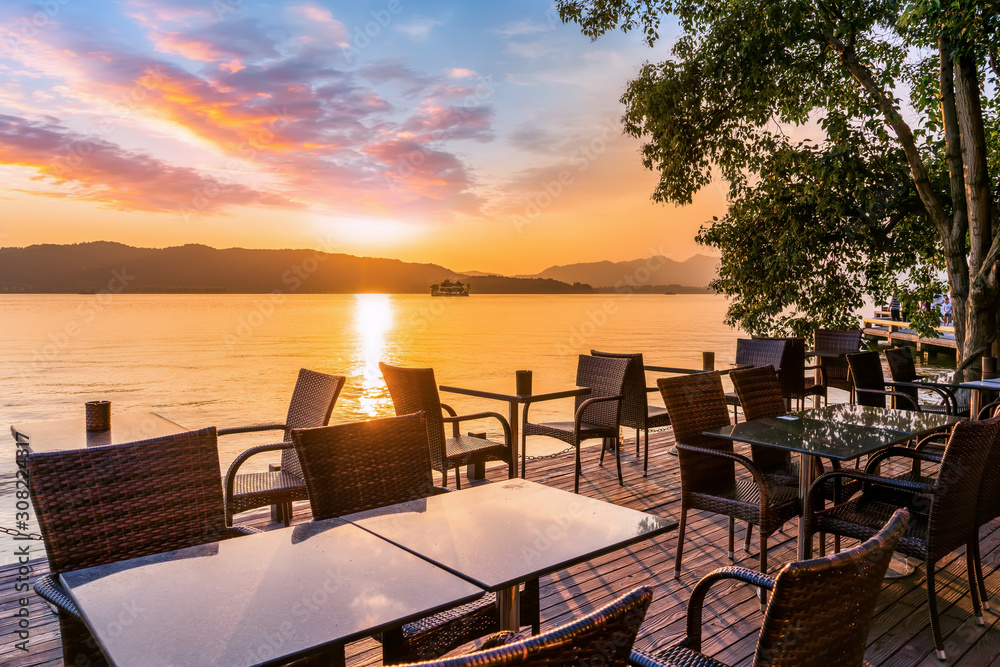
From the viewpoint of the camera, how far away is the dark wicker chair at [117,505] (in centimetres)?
167

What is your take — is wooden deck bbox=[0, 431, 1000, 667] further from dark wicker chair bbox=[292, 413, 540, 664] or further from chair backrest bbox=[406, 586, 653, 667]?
chair backrest bbox=[406, 586, 653, 667]

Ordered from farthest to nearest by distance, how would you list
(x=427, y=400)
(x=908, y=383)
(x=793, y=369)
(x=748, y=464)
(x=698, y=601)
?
1. (x=793, y=369)
2. (x=908, y=383)
3. (x=427, y=400)
4. (x=748, y=464)
5. (x=698, y=601)

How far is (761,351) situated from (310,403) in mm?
4448

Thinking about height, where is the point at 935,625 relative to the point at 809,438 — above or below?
below

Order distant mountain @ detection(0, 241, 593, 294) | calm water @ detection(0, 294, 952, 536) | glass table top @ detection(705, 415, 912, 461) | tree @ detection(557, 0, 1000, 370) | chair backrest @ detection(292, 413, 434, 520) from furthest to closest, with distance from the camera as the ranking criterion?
1. distant mountain @ detection(0, 241, 593, 294)
2. calm water @ detection(0, 294, 952, 536)
3. tree @ detection(557, 0, 1000, 370)
4. glass table top @ detection(705, 415, 912, 461)
5. chair backrest @ detection(292, 413, 434, 520)

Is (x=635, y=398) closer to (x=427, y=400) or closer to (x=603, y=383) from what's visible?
(x=603, y=383)

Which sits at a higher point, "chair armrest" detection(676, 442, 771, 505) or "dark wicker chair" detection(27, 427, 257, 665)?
"dark wicker chair" detection(27, 427, 257, 665)

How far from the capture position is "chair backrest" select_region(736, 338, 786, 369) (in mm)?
5906

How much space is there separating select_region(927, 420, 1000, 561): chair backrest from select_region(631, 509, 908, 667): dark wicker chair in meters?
1.43

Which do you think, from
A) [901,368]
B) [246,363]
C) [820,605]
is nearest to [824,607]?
[820,605]

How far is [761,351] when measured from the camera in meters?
6.03

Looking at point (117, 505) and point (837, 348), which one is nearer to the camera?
point (117, 505)

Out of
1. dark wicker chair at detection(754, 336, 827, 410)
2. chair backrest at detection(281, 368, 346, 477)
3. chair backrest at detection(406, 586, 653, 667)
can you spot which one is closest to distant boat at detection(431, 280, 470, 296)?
dark wicker chair at detection(754, 336, 827, 410)

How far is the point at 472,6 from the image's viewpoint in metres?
7.66
